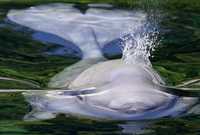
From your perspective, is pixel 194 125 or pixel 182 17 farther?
pixel 182 17

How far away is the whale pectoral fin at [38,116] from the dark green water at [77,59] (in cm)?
5

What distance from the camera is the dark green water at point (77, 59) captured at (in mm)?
4320

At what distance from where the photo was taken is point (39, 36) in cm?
723

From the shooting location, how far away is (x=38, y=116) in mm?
4590

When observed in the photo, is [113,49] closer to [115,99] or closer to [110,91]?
[110,91]

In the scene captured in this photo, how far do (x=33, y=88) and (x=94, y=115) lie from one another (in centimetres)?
97

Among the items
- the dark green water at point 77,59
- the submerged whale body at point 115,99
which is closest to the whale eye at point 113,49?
the dark green water at point 77,59

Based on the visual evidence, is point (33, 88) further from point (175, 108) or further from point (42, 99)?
point (175, 108)

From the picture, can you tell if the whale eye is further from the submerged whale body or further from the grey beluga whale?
the submerged whale body

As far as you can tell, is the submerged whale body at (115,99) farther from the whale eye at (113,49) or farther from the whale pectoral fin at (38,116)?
the whale eye at (113,49)

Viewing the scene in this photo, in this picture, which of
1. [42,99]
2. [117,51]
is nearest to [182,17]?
[117,51]

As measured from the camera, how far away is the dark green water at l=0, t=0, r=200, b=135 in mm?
4320

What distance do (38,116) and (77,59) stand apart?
190 cm

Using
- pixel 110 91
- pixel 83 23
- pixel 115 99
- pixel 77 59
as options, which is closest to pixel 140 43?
pixel 77 59
